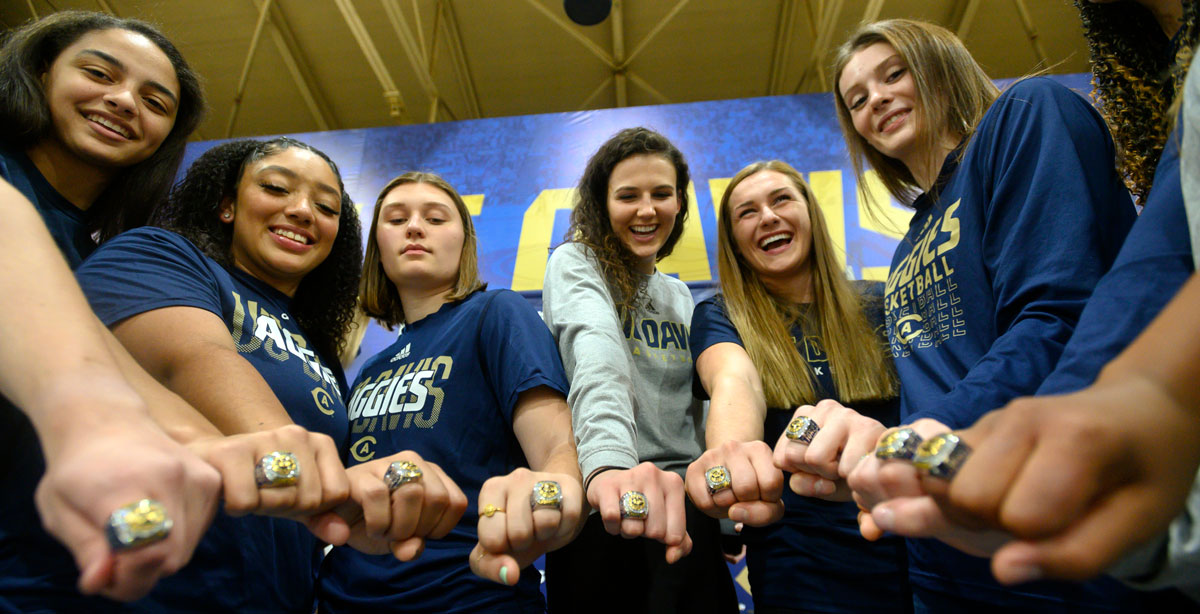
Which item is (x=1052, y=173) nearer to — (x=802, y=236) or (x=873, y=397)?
(x=873, y=397)

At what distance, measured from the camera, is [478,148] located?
314 centimetres

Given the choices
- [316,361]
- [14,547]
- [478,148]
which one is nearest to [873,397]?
[316,361]

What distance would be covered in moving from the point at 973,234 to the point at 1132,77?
22 cm

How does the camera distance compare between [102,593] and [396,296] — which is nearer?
[102,593]

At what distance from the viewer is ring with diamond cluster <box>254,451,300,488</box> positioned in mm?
367

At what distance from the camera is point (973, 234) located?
77 centimetres

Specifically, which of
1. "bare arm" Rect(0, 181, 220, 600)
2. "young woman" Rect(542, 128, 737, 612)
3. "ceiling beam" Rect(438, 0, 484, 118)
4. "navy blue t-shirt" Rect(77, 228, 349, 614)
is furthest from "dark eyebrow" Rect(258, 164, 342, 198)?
"ceiling beam" Rect(438, 0, 484, 118)

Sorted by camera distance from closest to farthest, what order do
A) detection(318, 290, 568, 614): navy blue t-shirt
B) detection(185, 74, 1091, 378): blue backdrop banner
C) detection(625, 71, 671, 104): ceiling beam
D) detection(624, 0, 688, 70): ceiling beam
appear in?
detection(318, 290, 568, 614): navy blue t-shirt
detection(185, 74, 1091, 378): blue backdrop banner
detection(624, 0, 688, 70): ceiling beam
detection(625, 71, 671, 104): ceiling beam

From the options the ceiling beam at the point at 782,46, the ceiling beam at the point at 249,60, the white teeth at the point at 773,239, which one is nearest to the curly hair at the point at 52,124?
the white teeth at the point at 773,239

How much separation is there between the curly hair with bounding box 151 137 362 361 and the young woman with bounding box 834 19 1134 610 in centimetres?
106

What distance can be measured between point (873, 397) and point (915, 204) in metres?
0.34

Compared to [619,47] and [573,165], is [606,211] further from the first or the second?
[619,47]

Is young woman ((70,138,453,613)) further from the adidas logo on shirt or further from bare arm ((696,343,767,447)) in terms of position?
bare arm ((696,343,767,447))

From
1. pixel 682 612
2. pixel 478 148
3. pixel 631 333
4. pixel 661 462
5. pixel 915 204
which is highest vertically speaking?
pixel 478 148
